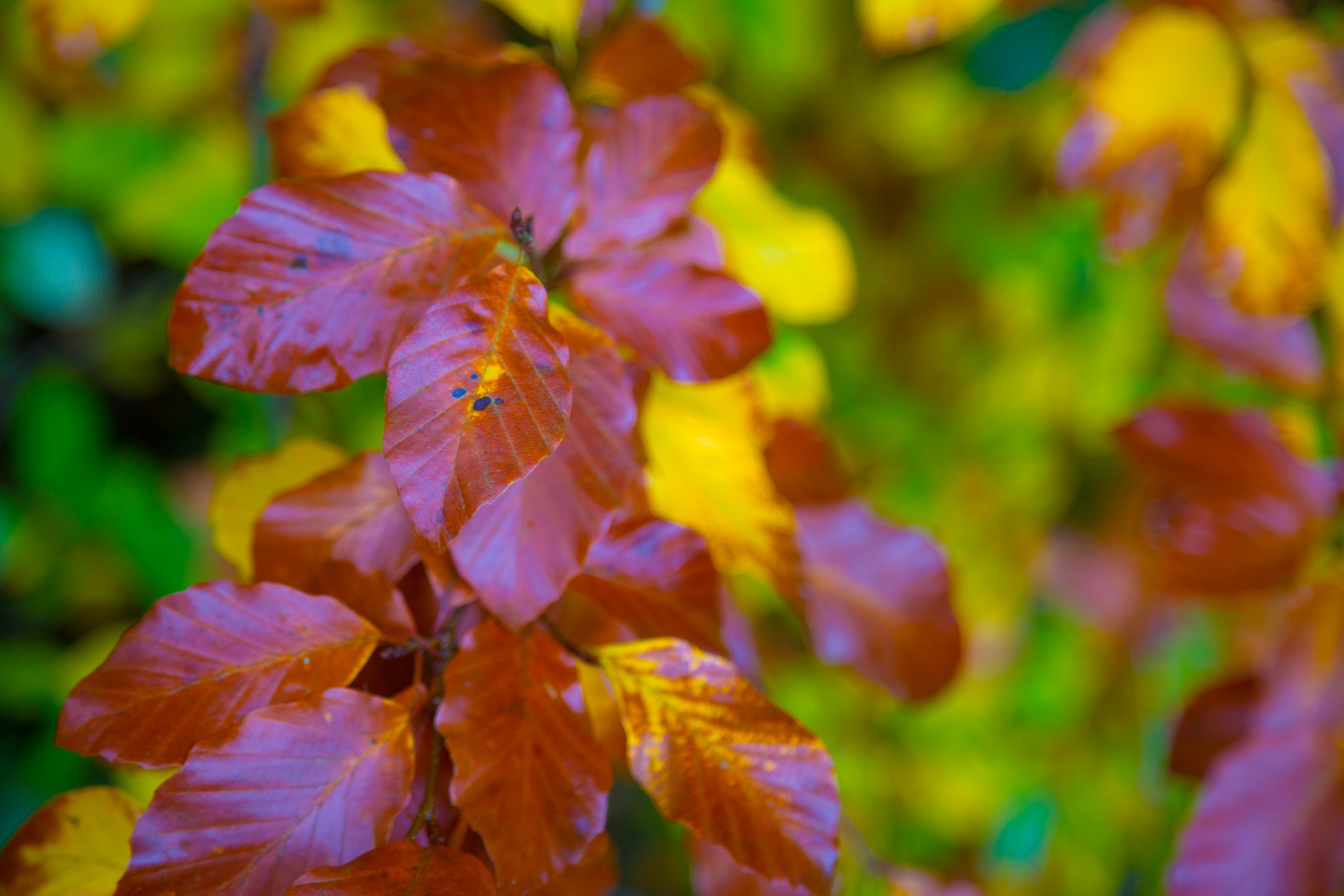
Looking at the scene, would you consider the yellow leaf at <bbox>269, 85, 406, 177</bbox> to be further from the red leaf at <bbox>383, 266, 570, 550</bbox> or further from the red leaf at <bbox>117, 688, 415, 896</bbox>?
the red leaf at <bbox>117, 688, 415, 896</bbox>

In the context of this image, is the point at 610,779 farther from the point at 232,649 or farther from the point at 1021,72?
the point at 1021,72

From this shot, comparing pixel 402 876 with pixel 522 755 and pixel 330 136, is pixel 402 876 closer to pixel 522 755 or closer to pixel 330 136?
pixel 522 755

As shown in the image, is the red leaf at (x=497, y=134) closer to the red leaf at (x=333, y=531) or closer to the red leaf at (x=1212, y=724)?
the red leaf at (x=333, y=531)

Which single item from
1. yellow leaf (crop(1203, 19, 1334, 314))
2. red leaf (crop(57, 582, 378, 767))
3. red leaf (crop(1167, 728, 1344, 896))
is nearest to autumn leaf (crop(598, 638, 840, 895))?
red leaf (crop(57, 582, 378, 767))

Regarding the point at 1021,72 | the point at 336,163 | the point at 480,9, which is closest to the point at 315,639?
the point at 336,163

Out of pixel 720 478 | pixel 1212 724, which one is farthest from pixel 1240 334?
pixel 720 478

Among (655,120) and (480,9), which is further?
(480,9)

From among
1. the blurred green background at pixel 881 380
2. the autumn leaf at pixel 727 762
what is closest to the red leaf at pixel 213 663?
the autumn leaf at pixel 727 762
